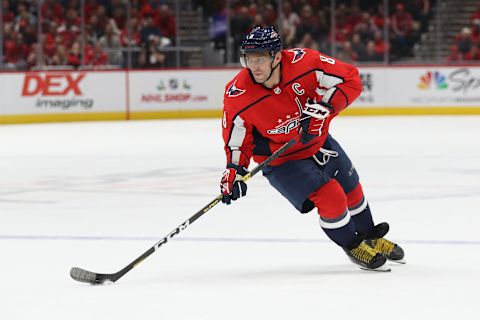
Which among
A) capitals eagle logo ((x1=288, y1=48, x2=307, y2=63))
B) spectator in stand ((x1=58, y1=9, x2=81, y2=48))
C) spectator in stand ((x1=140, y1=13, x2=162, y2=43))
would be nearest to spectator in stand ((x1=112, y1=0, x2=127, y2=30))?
spectator in stand ((x1=140, y1=13, x2=162, y2=43))

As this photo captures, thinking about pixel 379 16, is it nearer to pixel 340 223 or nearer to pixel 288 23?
pixel 288 23

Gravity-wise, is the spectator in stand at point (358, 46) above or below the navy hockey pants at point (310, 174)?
below

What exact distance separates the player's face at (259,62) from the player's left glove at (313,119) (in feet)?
0.82

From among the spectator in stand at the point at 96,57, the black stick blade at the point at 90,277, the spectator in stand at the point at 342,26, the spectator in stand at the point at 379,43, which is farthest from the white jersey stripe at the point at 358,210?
the spectator in stand at the point at 342,26

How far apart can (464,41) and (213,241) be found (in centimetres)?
1096

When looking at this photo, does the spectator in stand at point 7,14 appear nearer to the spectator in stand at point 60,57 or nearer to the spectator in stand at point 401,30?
the spectator in stand at point 60,57

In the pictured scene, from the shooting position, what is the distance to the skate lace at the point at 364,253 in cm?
421

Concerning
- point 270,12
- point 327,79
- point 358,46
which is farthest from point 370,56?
point 327,79

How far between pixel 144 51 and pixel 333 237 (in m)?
10.8

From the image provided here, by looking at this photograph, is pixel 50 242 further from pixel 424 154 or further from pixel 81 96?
pixel 81 96

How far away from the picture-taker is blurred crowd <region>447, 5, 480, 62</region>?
1511 centimetres

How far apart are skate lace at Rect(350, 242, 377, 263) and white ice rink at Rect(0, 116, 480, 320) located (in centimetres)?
6

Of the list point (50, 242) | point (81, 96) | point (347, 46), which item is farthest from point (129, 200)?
point (347, 46)

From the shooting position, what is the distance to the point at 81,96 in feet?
46.6
